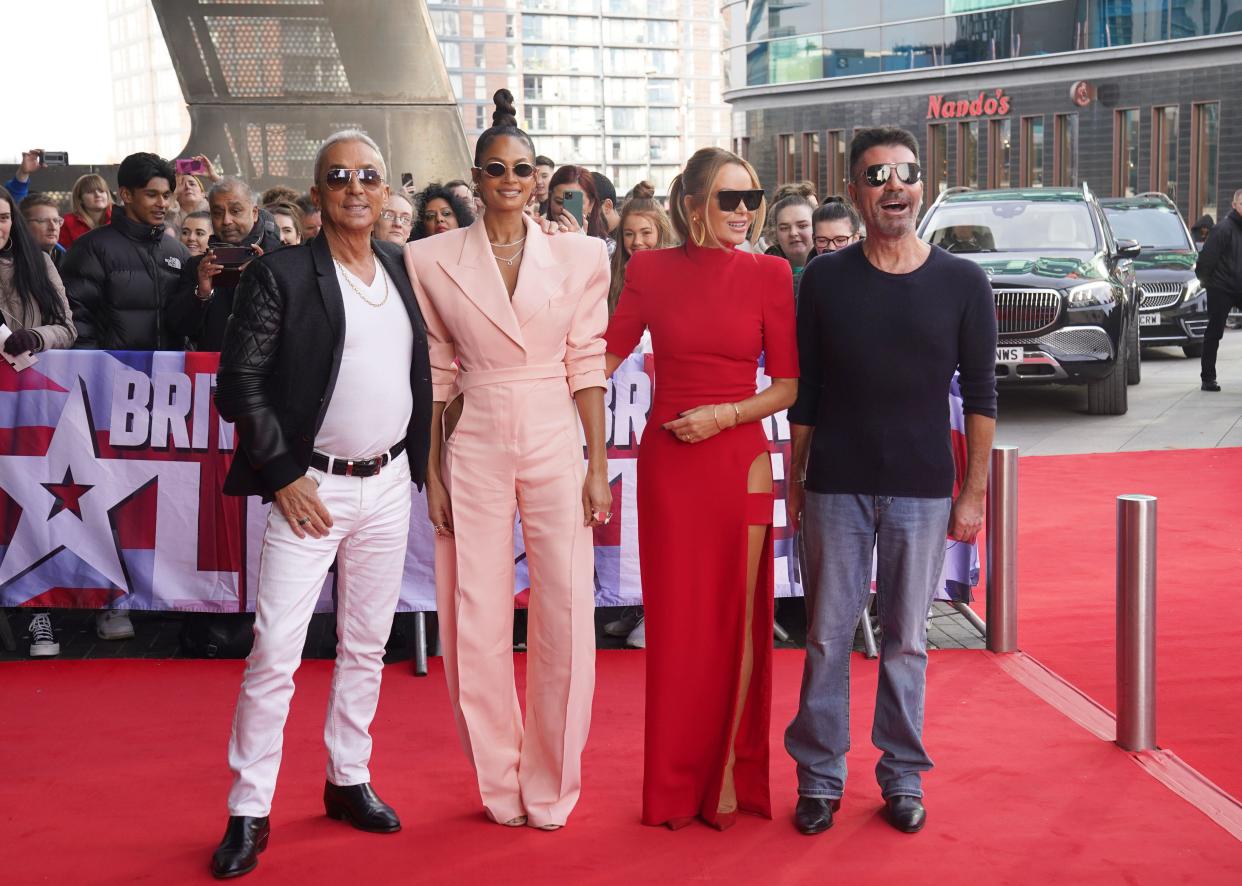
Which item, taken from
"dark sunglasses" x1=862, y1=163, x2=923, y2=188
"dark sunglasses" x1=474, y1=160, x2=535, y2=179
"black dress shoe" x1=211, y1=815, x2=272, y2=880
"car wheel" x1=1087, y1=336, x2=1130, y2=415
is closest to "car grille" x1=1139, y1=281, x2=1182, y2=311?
"car wheel" x1=1087, y1=336, x2=1130, y2=415

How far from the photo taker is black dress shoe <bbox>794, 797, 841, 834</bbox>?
14.4 ft

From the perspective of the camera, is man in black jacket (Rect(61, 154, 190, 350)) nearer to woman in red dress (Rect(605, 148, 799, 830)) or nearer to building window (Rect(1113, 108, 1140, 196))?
woman in red dress (Rect(605, 148, 799, 830))

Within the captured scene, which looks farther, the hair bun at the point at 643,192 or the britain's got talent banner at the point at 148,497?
the hair bun at the point at 643,192

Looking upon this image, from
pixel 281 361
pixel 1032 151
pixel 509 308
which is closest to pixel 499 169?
pixel 509 308

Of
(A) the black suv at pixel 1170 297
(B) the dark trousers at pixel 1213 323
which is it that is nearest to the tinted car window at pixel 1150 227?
(A) the black suv at pixel 1170 297

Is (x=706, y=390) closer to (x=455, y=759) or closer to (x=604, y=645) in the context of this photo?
(x=455, y=759)

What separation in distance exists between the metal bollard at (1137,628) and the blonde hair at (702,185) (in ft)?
5.91

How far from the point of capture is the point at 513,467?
4.30m

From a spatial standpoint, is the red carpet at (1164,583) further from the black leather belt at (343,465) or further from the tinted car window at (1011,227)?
the tinted car window at (1011,227)

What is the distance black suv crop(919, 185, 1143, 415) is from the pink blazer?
8.51 meters

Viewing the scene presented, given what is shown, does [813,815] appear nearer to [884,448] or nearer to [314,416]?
[884,448]

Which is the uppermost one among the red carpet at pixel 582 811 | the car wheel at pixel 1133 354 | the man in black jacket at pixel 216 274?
the man in black jacket at pixel 216 274

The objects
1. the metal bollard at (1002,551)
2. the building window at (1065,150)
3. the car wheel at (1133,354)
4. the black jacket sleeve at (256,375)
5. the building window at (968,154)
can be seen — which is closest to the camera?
the black jacket sleeve at (256,375)

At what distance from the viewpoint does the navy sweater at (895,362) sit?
13.9 feet
